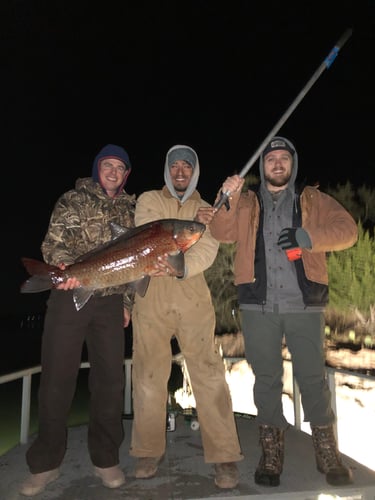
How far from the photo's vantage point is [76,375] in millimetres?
3318

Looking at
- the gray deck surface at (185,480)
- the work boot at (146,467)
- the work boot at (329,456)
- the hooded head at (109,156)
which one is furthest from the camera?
the hooded head at (109,156)

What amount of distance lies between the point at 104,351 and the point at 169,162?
1.93m

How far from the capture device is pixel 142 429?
352 centimetres

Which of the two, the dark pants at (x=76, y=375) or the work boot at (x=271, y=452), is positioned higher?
the dark pants at (x=76, y=375)

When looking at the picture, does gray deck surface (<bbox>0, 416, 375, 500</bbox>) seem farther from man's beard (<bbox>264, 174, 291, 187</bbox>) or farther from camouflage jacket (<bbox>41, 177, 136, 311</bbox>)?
man's beard (<bbox>264, 174, 291, 187</bbox>)

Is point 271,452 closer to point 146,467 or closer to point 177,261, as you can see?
point 146,467

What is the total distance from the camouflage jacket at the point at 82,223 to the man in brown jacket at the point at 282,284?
98 cm

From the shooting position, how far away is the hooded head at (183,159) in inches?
154

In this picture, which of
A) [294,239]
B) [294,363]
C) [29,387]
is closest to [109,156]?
[294,239]

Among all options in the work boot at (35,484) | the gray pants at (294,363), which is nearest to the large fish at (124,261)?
the gray pants at (294,363)

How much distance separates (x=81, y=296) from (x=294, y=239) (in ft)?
6.08

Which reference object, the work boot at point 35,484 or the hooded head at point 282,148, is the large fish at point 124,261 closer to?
the hooded head at point 282,148

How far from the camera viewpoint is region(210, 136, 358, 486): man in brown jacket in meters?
3.30

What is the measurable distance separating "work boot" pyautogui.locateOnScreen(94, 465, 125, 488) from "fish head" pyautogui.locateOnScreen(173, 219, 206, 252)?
6.53 feet
